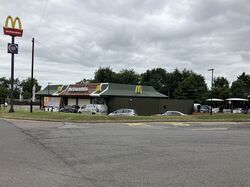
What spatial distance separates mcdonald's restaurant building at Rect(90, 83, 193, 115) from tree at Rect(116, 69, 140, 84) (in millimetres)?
46549

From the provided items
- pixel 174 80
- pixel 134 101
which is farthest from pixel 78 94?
pixel 174 80

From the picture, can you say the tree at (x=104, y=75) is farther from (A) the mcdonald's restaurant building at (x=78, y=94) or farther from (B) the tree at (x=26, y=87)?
(B) the tree at (x=26, y=87)

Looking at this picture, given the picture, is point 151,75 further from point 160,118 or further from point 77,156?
point 77,156

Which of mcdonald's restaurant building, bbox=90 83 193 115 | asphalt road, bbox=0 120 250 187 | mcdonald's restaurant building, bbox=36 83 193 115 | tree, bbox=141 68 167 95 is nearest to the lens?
asphalt road, bbox=0 120 250 187

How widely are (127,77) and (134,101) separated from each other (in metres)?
61.1

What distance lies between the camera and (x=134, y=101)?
45.8 meters

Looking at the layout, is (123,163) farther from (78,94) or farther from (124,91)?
(78,94)

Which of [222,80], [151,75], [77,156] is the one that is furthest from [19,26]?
[222,80]

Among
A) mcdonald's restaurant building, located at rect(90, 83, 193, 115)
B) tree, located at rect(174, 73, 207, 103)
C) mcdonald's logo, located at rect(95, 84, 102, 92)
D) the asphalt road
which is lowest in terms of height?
the asphalt road

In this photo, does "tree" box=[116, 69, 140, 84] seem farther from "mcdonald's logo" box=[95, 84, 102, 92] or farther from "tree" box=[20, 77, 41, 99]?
"tree" box=[20, 77, 41, 99]

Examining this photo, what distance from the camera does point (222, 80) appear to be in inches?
4705

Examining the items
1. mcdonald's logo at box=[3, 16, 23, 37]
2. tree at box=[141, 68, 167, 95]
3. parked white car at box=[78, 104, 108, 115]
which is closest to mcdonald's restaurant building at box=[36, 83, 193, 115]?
parked white car at box=[78, 104, 108, 115]

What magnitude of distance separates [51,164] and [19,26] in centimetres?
2690

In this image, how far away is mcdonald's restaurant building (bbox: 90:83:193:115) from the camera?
4554 cm
